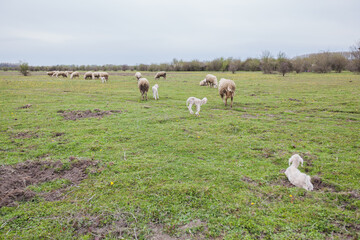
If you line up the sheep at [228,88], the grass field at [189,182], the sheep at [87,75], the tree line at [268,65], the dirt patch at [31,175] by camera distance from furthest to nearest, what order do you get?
the tree line at [268,65] < the sheep at [87,75] < the sheep at [228,88] < the dirt patch at [31,175] < the grass field at [189,182]

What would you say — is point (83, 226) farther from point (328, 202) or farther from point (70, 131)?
point (70, 131)

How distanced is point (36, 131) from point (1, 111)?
19.9 ft

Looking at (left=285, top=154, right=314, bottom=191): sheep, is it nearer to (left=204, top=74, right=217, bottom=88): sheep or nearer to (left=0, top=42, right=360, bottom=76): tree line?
(left=204, top=74, right=217, bottom=88): sheep

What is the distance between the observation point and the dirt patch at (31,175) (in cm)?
456

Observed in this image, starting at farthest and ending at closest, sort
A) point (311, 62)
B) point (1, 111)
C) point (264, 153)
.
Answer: point (311, 62)
point (1, 111)
point (264, 153)

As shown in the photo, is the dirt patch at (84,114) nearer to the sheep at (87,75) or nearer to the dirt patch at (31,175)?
the dirt patch at (31,175)

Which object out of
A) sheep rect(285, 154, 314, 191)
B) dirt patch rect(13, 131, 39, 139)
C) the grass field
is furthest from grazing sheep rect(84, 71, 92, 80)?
sheep rect(285, 154, 314, 191)

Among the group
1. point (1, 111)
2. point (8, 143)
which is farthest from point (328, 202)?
point (1, 111)

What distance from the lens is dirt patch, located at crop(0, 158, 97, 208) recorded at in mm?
4559

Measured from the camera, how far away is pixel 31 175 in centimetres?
542

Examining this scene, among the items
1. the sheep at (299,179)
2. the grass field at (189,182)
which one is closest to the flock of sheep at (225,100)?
the sheep at (299,179)

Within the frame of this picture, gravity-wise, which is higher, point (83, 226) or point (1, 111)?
point (1, 111)

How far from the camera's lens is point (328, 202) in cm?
429

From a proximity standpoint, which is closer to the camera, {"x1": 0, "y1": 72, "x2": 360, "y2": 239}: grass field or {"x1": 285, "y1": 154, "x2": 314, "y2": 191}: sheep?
{"x1": 0, "y1": 72, "x2": 360, "y2": 239}: grass field
